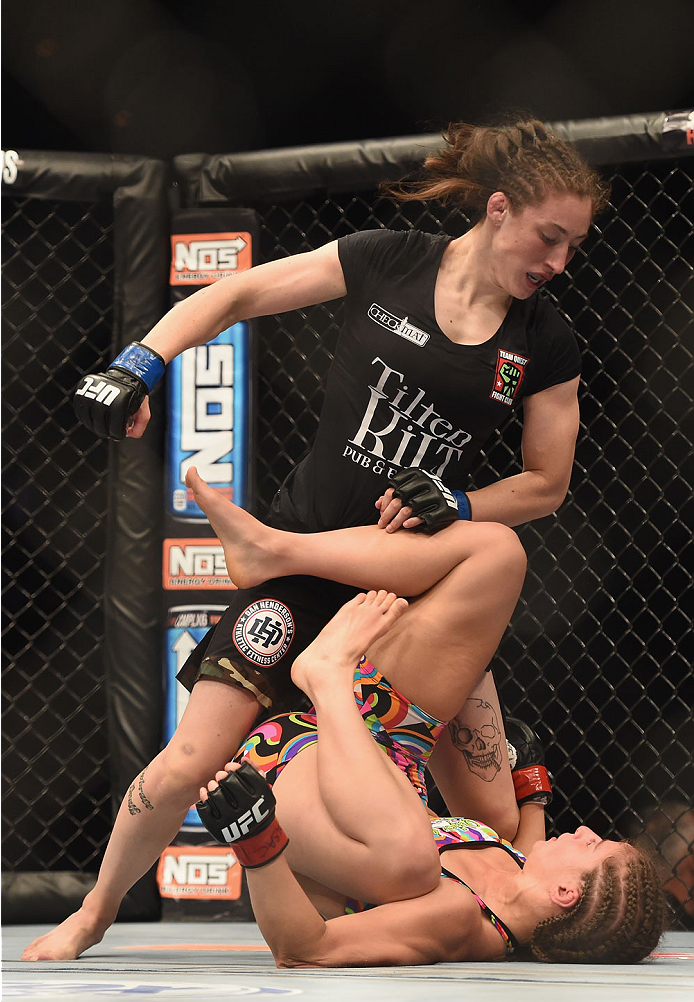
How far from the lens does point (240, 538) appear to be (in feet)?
4.54

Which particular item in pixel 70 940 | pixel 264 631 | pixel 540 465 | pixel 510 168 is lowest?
pixel 70 940

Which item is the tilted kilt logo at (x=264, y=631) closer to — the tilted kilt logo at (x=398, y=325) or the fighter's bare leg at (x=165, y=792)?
the fighter's bare leg at (x=165, y=792)

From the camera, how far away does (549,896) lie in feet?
4.13

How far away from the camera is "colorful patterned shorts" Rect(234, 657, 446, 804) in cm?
130

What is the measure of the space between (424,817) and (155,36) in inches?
97.0

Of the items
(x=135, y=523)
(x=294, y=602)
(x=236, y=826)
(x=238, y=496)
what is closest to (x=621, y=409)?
(x=238, y=496)

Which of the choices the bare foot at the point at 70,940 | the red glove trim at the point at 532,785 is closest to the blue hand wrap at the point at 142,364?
the bare foot at the point at 70,940

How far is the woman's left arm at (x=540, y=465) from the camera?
150 centimetres

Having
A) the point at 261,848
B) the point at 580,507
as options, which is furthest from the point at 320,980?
the point at 580,507

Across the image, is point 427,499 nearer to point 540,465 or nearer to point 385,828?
point 540,465

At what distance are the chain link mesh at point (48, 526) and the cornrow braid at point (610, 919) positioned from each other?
1652 mm

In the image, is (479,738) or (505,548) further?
(479,738)

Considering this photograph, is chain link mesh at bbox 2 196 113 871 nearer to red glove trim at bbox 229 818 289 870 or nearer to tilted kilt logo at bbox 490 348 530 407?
tilted kilt logo at bbox 490 348 530 407

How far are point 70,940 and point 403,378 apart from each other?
903mm
